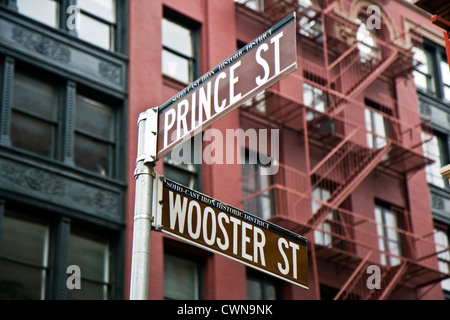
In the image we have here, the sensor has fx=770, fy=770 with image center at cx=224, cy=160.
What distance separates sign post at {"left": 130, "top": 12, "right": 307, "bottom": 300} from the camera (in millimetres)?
6516

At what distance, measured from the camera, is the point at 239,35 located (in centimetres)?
2289

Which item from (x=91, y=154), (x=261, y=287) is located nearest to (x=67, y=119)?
(x=91, y=154)

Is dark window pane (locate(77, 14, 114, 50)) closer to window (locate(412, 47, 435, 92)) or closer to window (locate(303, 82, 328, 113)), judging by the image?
window (locate(303, 82, 328, 113))

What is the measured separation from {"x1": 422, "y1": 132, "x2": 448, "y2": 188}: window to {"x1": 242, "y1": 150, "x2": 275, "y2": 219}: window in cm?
705

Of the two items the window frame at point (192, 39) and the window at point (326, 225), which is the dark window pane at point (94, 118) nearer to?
the window frame at point (192, 39)

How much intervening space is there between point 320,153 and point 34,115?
912 centimetres

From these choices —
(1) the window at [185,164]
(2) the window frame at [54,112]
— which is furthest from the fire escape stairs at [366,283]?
(2) the window frame at [54,112]

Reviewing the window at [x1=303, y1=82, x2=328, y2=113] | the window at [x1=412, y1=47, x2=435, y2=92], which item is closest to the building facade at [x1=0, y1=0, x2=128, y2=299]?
the window at [x1=303, y1=82, x2=328, y2=113]

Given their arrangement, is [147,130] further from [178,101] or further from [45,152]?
[45,152]

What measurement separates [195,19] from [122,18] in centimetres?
240

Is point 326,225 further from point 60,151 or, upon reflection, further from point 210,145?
point 60,151

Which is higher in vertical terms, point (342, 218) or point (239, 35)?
point (239, 35)
